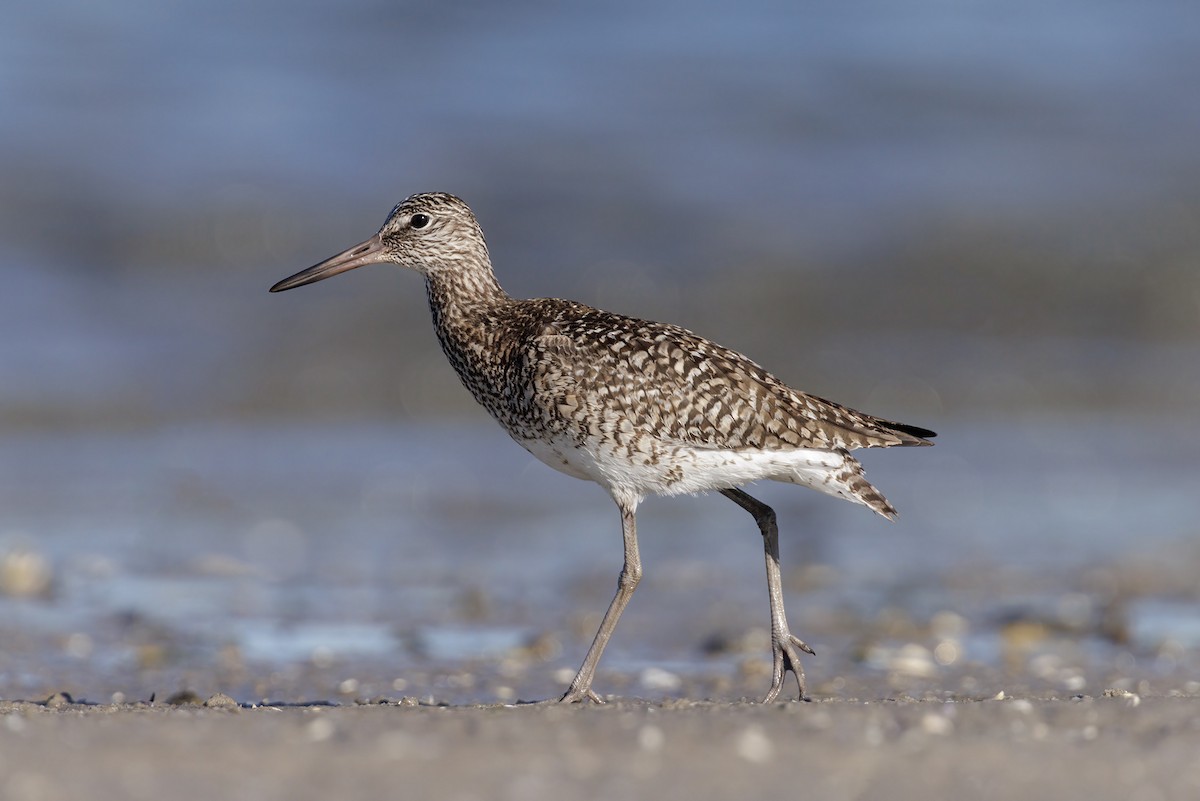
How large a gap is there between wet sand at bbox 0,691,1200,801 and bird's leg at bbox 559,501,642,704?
3.50 ft

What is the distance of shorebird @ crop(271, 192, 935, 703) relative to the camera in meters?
6.58

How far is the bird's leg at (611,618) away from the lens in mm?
6309

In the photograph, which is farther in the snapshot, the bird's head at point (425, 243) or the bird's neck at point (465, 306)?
the bird's head at point (425, 243)

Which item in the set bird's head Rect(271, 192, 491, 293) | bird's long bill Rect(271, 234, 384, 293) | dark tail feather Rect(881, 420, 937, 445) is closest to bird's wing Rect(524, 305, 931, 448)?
dark tail feather Rect(881, 420, 937, 445)

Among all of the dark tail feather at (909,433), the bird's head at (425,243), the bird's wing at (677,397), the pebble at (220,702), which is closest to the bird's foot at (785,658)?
the bird's wing at (677,397)

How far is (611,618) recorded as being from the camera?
259 inches

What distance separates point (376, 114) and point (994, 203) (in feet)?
27.0

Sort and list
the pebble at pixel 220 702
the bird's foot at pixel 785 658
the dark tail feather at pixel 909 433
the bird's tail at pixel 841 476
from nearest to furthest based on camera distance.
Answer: the pebble at pixel 220 702
the bird's foot at pixel 785 658
the bird's tail at pixel 841 476
the dark tail feather at pixel 909 433

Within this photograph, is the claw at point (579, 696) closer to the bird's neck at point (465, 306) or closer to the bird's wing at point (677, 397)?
the bird's wing at point (677, 397)

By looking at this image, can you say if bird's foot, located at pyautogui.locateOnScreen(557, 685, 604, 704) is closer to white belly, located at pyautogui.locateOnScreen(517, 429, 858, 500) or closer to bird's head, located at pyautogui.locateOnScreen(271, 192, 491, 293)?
white belly, located at pyautogui.locateOnScreen(517, 429, 858, 500)

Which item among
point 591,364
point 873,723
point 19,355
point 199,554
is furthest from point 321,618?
point 19,355

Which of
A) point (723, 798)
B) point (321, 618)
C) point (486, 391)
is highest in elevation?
point (486, 391)

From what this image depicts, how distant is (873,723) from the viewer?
4.95 m

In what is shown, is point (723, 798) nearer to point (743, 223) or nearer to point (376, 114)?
point (743, 223)
